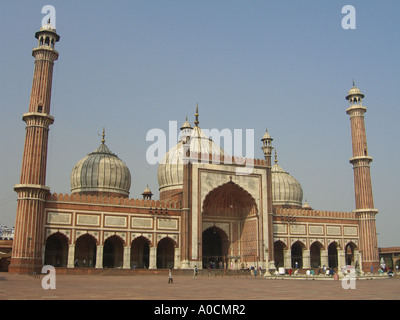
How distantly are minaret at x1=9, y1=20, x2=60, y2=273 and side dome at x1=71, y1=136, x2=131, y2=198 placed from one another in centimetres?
808

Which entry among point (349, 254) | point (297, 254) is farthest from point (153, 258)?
point (349, 254)

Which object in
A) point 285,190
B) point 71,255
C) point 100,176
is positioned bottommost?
point 71,255

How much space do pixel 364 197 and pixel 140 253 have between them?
62.4 ft

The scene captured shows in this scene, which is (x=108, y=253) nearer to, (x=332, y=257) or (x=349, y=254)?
(x=332, y=257)

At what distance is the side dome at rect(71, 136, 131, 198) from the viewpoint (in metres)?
36.4

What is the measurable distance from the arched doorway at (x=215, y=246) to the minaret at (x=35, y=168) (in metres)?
13.5

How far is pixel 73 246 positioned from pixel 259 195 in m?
14.0

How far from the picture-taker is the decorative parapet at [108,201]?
29070mm

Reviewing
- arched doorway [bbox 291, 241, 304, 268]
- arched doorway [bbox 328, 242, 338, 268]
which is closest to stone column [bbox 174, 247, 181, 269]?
arched doorway [bbox 291, 241, 304, 268]

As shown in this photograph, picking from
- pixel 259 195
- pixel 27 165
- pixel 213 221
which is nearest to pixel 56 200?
pixel 27 165

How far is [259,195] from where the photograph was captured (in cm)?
3484

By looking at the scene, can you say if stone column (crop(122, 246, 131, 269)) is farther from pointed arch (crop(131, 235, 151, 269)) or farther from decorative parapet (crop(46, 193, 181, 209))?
decorative parapet (crop(46, 193, 181, 209))

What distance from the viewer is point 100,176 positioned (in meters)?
36.5
